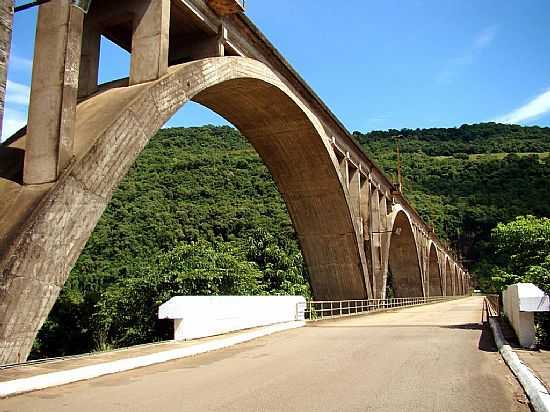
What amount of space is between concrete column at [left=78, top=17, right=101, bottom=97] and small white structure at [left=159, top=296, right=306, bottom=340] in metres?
4.80

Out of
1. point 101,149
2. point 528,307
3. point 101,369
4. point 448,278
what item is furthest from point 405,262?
point 101,369

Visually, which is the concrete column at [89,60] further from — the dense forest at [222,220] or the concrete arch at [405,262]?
the concrete arch at [405,262]

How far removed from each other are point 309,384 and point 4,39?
241 inches

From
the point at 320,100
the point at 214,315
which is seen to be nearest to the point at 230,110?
the point at 320,100

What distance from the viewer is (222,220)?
196 ft

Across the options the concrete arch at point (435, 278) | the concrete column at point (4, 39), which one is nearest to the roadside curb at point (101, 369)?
the concrete column at point (4, 39)

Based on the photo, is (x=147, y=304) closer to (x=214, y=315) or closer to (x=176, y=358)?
(x=214, y=315)

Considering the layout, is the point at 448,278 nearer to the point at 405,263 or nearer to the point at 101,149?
the point at 405,263

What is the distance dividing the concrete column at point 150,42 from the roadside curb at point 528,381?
8029 mm

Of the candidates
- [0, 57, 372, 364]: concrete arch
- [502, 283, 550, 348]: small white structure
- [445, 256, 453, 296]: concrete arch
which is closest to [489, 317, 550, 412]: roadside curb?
[502, 283, 550, 348]: small white structure

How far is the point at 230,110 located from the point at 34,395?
→ 14965 mm

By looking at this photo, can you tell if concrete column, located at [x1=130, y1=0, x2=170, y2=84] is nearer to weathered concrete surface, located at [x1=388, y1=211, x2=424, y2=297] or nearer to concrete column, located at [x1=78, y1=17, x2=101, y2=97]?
concrete column, located at [x1=78, y1=17, x2=101, y2=97]

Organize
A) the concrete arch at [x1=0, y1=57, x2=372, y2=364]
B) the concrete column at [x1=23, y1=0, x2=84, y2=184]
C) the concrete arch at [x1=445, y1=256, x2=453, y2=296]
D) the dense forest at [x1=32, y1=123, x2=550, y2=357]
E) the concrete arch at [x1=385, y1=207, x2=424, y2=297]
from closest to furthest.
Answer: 1. the concrete arch at [x1=0, y1=57, x2=372, y2=364]
2. the concrete column at [x1=23, y1=0, x2=84, y2=184]
3. the dense forest at [x1=32, y1=123, x2=550, y2=357]
4. the concrete arch at [x1=385, y1=207, x2=424, y2=297]
5. the concrete arch at [x1=445, y1=256, x2=453, y2=296]

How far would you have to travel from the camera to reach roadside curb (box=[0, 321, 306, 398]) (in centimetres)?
570
